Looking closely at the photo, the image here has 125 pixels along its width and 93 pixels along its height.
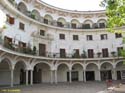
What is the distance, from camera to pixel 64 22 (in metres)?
36.2

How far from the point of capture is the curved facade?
1080 inches

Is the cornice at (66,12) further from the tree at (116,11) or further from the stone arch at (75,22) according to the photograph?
the tree at (116,11)

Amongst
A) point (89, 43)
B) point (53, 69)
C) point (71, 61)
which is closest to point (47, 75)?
point (53, 69)

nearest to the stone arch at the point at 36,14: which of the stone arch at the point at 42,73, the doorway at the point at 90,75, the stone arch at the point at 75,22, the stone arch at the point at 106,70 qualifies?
the stone arch at the point at 75,22

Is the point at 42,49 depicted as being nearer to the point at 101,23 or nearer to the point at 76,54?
the point at 76,54

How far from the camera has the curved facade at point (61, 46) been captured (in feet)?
90.0

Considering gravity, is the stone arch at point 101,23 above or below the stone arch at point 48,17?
below

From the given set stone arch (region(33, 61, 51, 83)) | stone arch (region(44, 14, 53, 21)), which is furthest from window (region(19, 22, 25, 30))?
stone arch (region(33, 61, 51, 83))

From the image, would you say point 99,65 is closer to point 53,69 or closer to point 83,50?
point 83,50

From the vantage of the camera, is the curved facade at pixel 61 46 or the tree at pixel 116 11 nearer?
the tree at pixel 116 11

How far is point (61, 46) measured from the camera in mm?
34219

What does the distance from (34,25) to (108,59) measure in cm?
1361

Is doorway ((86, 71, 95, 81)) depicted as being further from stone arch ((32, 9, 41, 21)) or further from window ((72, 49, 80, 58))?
stone arch ((32, 9, 41, 21))

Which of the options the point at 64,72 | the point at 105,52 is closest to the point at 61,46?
the point at 64,72
